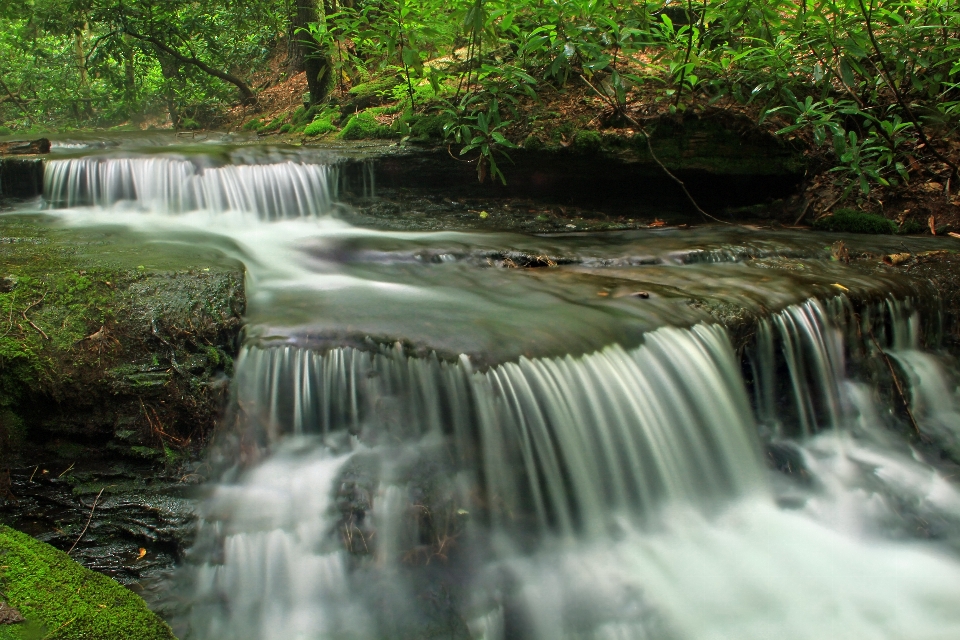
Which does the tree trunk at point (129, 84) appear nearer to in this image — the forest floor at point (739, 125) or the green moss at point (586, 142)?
the forest floor at point (739, 125)

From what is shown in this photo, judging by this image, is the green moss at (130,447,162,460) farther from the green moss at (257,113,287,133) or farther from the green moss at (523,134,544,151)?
the green moss at (257,113,287,133)

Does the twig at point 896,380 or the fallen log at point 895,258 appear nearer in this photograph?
the twig at point 896,380

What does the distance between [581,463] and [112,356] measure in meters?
2.50

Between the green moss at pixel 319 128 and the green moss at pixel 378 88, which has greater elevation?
the green moss at pixel 378 88

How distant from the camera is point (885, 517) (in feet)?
12.6

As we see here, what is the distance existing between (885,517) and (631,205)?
4.78 meters

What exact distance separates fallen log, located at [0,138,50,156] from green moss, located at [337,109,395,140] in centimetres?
338

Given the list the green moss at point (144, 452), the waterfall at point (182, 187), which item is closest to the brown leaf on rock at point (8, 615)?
the green moss at point (144, 452)

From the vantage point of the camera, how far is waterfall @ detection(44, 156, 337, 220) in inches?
265

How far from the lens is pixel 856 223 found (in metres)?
7.54

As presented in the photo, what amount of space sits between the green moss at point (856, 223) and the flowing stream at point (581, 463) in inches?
92.9

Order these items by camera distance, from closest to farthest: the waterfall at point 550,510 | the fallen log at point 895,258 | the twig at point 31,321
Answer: the waterfall at point 550,510, the twig at point 31,321, the fallen log at point 895,258

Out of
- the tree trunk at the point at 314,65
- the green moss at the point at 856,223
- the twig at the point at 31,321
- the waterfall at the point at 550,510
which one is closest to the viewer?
the waterfall at the point at 550,510

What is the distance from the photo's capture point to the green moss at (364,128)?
8.23 m
